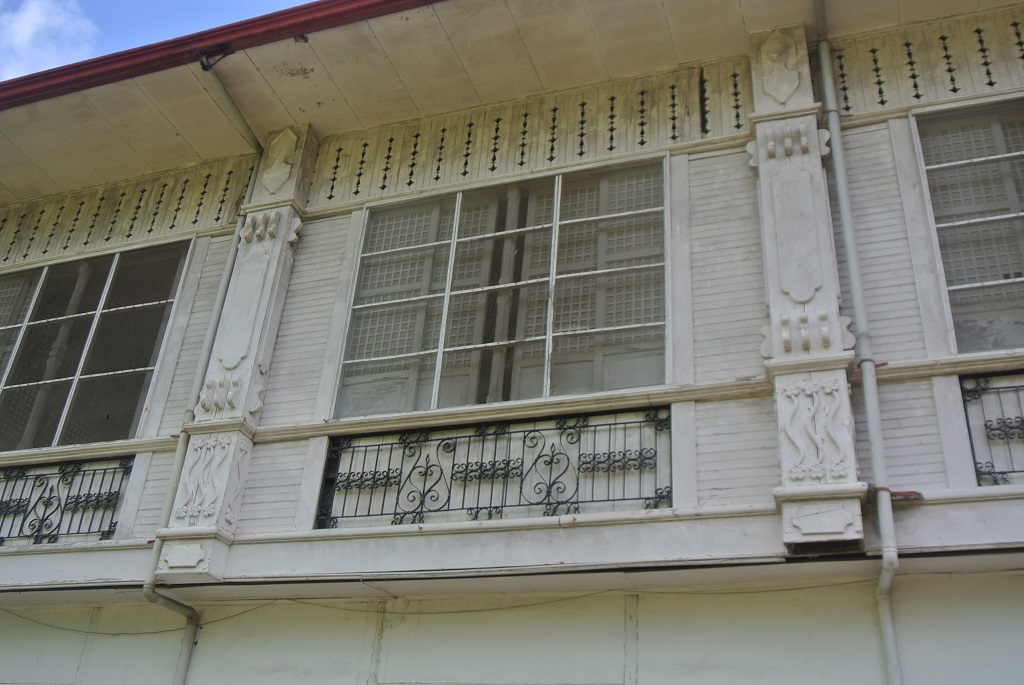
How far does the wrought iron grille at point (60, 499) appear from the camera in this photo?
8273 millimetres

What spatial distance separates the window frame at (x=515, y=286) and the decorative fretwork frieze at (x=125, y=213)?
1.53m

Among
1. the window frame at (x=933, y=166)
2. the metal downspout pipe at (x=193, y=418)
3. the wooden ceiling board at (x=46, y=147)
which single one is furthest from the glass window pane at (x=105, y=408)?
the window frame at (x=933, y=166)

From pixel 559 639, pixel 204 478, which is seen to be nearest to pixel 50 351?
pixel 204 478

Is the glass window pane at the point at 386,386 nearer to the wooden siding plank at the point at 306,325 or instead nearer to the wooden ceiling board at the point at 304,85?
the wooden siding plank at the point at 306,325

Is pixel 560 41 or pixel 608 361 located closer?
pixel 608 361

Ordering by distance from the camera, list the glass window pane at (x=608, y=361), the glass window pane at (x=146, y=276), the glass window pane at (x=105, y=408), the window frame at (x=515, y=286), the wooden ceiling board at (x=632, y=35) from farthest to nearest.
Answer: the glass window pane at (x=146, y=276), the glass window pane at (x=105, y=408), the wooden ceiling board at (x=632, y=35), the glass window pane at (x=608, y=361), the window frame at (x=515, y=286)

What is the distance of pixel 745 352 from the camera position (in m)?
7.07

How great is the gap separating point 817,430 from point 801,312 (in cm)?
87

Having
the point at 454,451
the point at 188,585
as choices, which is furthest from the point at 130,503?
the point at 454,451

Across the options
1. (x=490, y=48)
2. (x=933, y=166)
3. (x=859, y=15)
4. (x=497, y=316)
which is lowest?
(x=497, y=316)

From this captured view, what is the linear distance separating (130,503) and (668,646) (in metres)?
4.35

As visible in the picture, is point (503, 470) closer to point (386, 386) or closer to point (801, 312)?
point (386, 386)

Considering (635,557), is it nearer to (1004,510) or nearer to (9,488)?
(1004,510)

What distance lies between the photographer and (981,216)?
722 cm
